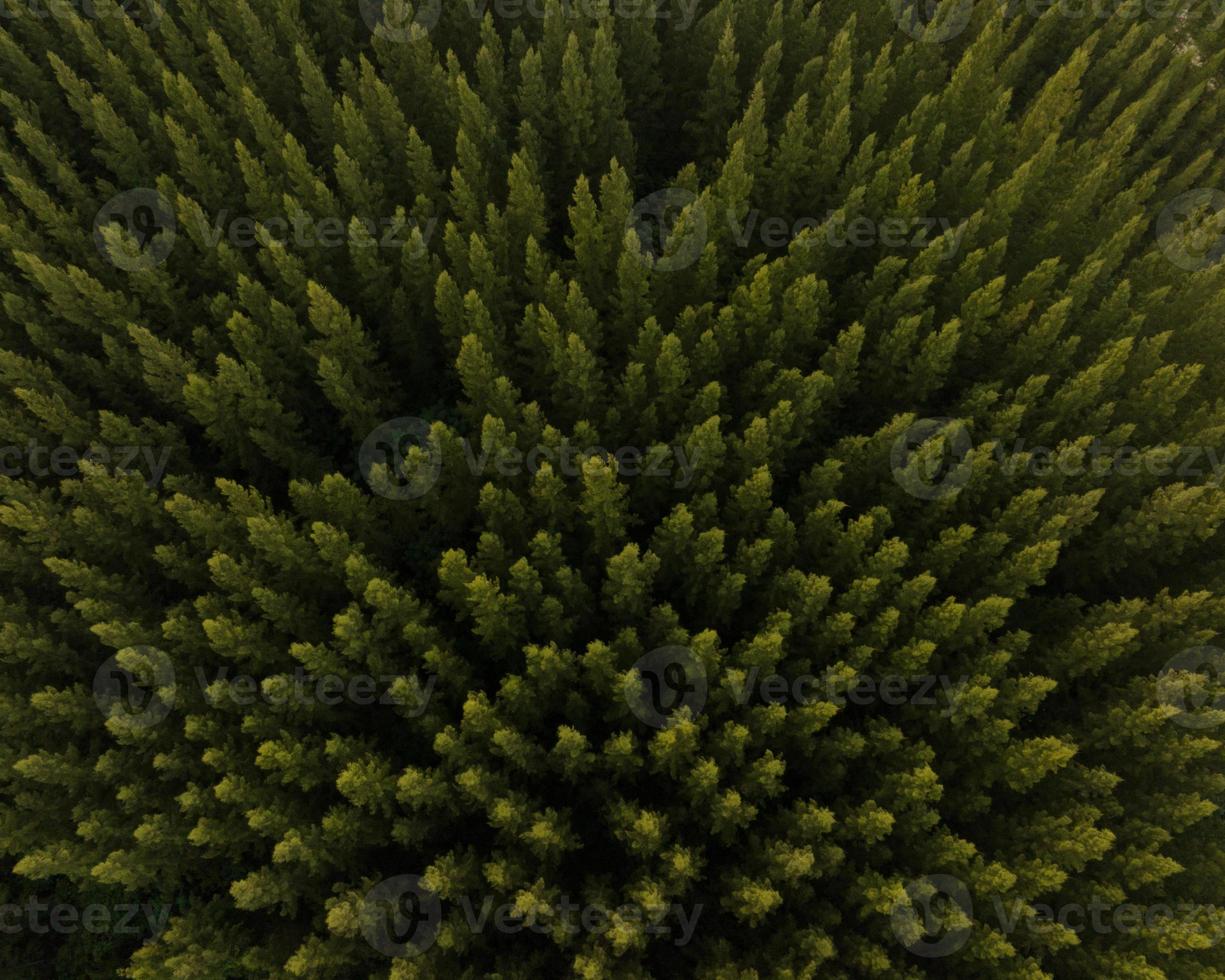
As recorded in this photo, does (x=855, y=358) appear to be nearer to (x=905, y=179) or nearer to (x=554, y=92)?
(x=905, y=179)

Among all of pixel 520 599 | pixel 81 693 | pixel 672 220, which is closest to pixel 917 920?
pixel 520 599

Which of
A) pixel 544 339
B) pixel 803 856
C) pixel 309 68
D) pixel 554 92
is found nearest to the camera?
pixel 803 856
